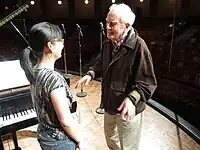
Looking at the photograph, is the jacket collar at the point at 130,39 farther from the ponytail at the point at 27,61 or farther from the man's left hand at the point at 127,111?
the ponytail at the point at 27,61

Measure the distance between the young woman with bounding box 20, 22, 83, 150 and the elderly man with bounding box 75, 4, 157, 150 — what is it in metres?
0.40

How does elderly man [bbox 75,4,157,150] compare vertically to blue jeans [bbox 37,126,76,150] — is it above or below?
above

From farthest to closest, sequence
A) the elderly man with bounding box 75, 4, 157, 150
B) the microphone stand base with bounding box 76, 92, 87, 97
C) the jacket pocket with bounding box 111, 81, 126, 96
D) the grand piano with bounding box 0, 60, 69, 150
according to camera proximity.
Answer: the microphone stand base with bounding box 76, 92, 87, 97, the grand piano with bounding box 0, 60, 69, 150, the jacket pocket with bounding box 111, 81, 126, 96, the elderly man with bounding box 75, 4, 157, 150

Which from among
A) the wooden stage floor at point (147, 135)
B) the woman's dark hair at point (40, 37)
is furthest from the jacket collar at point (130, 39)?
the wooden stage floor at point (147, 135)

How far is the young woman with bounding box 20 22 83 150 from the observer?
127cm

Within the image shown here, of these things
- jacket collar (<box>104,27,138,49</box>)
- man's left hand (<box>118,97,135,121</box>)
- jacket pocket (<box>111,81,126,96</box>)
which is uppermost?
jacket collar (<box>104,27,138,49</box>)

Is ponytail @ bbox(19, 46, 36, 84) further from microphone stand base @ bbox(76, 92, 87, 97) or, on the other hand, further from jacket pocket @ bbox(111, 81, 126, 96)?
microphone stand base @ bbox(76, 92, 87, 97)

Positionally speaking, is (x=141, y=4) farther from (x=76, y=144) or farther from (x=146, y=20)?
(x=76, y=144)

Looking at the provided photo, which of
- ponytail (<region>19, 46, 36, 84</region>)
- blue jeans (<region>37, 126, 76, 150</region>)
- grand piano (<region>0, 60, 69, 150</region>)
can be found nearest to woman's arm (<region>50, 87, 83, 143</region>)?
blue jeans (<region>37, 126, 76, 150</region>)

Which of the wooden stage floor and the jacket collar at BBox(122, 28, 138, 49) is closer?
the jacket collar at BBox(122, 28, 138, 49)

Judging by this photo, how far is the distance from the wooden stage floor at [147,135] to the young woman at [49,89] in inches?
61.0

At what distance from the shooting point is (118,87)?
1786mm

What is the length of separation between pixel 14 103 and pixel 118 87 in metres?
1.06

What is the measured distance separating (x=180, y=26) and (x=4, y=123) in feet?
28.7
